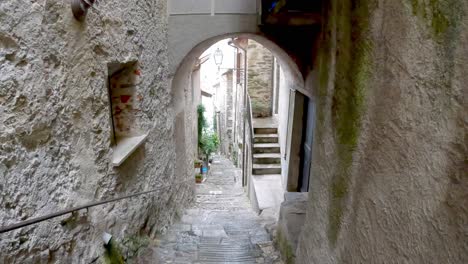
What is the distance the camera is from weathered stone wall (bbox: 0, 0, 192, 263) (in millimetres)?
1693

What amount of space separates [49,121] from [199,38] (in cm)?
316

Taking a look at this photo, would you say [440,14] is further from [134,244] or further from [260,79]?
[260,79]

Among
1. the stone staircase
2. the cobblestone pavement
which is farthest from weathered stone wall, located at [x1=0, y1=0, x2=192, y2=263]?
the stone staircase

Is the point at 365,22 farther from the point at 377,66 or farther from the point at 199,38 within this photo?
the point at 199,38

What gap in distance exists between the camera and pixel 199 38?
4895 millimetres

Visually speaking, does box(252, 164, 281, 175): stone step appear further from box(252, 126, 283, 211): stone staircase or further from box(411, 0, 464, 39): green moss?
box(411, 0, 464, 39): green moss

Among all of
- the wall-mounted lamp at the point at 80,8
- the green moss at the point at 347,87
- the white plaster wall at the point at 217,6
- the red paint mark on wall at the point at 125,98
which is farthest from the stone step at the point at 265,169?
the wall-mounted lamp at the point at 80,8

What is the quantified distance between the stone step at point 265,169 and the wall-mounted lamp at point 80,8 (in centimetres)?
628

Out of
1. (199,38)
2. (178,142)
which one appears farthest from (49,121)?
(178,142)

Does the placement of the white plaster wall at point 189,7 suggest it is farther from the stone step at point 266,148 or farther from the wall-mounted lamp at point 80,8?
the stone step at point 266,148

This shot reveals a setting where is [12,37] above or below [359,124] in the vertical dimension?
above

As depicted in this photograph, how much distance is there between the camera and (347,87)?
87.0 inches

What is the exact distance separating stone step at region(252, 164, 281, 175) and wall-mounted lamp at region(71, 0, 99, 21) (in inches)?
247

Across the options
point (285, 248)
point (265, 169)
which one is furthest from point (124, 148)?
point (265, 169)
